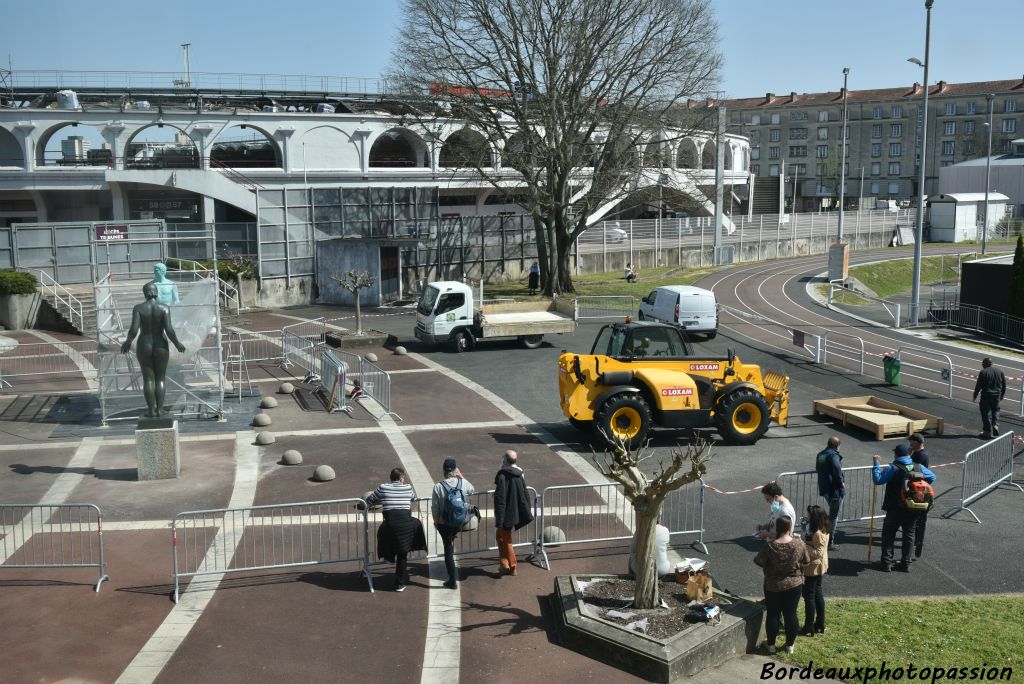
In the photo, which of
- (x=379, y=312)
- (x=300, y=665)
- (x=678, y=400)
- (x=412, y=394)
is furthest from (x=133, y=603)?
(x=379, y=312)

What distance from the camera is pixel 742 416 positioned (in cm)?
1866

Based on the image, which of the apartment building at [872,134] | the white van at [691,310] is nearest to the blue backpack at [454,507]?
the white van at [691,310]

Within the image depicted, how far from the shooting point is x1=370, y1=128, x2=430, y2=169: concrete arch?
6153 centimetres

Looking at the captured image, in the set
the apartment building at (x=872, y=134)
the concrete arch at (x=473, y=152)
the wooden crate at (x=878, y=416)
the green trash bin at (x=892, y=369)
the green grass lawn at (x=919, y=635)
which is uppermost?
the apartment building at (x=872, y=134)

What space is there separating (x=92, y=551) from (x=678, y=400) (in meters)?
10.7

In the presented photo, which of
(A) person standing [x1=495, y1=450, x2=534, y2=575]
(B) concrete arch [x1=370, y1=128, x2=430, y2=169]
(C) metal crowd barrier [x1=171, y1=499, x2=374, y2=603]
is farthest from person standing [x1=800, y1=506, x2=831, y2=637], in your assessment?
(B) concrete arch [x1=370, y1=128, x2=430, y2=169]

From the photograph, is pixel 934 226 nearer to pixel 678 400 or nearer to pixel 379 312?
pixel 379 312

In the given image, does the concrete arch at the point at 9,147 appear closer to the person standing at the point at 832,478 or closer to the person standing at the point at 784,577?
the person standing at the point at 832,478

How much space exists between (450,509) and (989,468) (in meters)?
10.1

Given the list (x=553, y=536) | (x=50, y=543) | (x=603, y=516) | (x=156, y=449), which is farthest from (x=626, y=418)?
(x=50, y=543)

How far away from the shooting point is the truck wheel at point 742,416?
60.5ft

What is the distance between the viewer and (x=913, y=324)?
121 ft

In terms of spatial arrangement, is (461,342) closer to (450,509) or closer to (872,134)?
(450,509)

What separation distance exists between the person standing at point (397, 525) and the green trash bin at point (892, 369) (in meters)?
17.3
